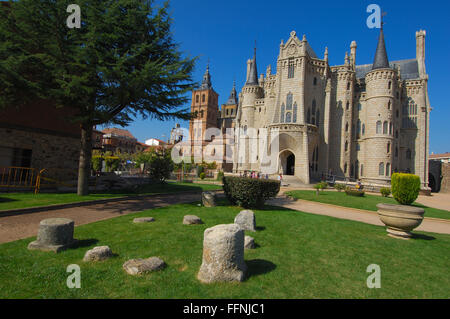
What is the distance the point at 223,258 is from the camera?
3.78 m

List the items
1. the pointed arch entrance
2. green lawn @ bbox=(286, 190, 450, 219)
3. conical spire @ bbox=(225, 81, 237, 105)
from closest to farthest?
green lawn @ bbox=(286, 190, 450, 219), the pointed arch entrance, conical spire @ bbox=(225, 81, 237, 105)

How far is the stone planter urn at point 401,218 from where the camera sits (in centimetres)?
640

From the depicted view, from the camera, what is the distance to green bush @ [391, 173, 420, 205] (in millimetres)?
9953

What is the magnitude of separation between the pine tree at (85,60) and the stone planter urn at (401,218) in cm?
1000

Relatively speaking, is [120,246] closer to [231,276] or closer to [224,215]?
[231,276]

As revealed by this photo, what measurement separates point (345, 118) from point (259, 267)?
37.2 m

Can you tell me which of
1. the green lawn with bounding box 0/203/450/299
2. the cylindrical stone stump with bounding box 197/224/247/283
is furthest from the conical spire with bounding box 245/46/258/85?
the cylindrical stone stump with bounding box 197/224/247/283

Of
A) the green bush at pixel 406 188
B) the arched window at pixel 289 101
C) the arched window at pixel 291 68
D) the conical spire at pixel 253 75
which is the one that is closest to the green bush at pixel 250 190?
the green bush at pixel 406 188

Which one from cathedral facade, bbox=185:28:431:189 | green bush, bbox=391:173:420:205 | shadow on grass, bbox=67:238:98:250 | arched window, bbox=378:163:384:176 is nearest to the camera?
shadow on grass, bbox=67:238:98:250

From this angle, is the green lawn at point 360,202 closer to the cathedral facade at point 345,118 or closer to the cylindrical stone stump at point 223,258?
the cylindrical stone stump at point 223,258

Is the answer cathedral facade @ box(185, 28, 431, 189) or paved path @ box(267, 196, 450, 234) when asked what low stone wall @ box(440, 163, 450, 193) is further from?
paved path @ box(267, 196, 450, 234)

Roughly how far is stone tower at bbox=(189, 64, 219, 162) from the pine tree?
5518 centimetres

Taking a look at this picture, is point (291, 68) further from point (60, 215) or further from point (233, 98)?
point (233, 98)
